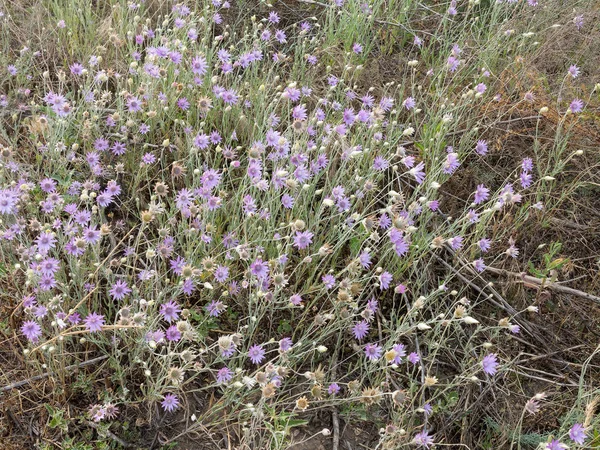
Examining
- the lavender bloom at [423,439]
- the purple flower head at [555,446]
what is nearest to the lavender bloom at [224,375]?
the lavender bloom at [423,439]

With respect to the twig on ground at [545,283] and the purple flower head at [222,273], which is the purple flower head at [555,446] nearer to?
the twig on ground at [545,283]

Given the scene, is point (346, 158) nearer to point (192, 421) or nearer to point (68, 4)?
point (192, 421)

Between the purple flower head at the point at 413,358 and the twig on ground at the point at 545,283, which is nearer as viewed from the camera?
the purple flower head at the point at 413,358

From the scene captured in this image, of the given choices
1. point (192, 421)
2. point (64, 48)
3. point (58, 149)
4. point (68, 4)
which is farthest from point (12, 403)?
point (68, 4)

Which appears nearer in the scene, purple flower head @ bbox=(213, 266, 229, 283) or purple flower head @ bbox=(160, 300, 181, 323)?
purple flower head @ bbox=(160, 300, 181, 323)

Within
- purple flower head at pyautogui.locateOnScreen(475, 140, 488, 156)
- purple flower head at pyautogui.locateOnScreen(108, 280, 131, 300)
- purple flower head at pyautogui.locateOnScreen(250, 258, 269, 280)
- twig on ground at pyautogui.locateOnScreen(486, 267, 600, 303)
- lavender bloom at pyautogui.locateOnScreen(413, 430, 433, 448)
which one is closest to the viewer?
lavender bloom at pyautogui.locateOnScreen(413, 430, 433, 448)

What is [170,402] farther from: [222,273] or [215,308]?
[222,273]

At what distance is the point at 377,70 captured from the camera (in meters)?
3.33

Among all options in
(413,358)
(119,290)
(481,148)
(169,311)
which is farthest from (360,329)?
(481,148)

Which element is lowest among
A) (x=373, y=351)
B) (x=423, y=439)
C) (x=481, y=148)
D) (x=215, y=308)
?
(x=423, y=439)

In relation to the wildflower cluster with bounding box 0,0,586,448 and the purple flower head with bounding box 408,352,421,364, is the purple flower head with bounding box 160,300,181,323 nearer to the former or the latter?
the wildflower cluster with bounding box 0,0,586,448

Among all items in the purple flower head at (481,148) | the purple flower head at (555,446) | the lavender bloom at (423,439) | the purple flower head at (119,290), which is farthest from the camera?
the purple flower head at (481,148)

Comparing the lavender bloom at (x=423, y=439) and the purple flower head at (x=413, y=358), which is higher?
the purple flower head at (x=413, y=358)

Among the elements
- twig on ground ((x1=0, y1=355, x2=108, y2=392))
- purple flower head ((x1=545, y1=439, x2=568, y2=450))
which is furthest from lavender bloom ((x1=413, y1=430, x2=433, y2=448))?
twig on ground ((x1=0, y1=355, x2=108, y2=392))
